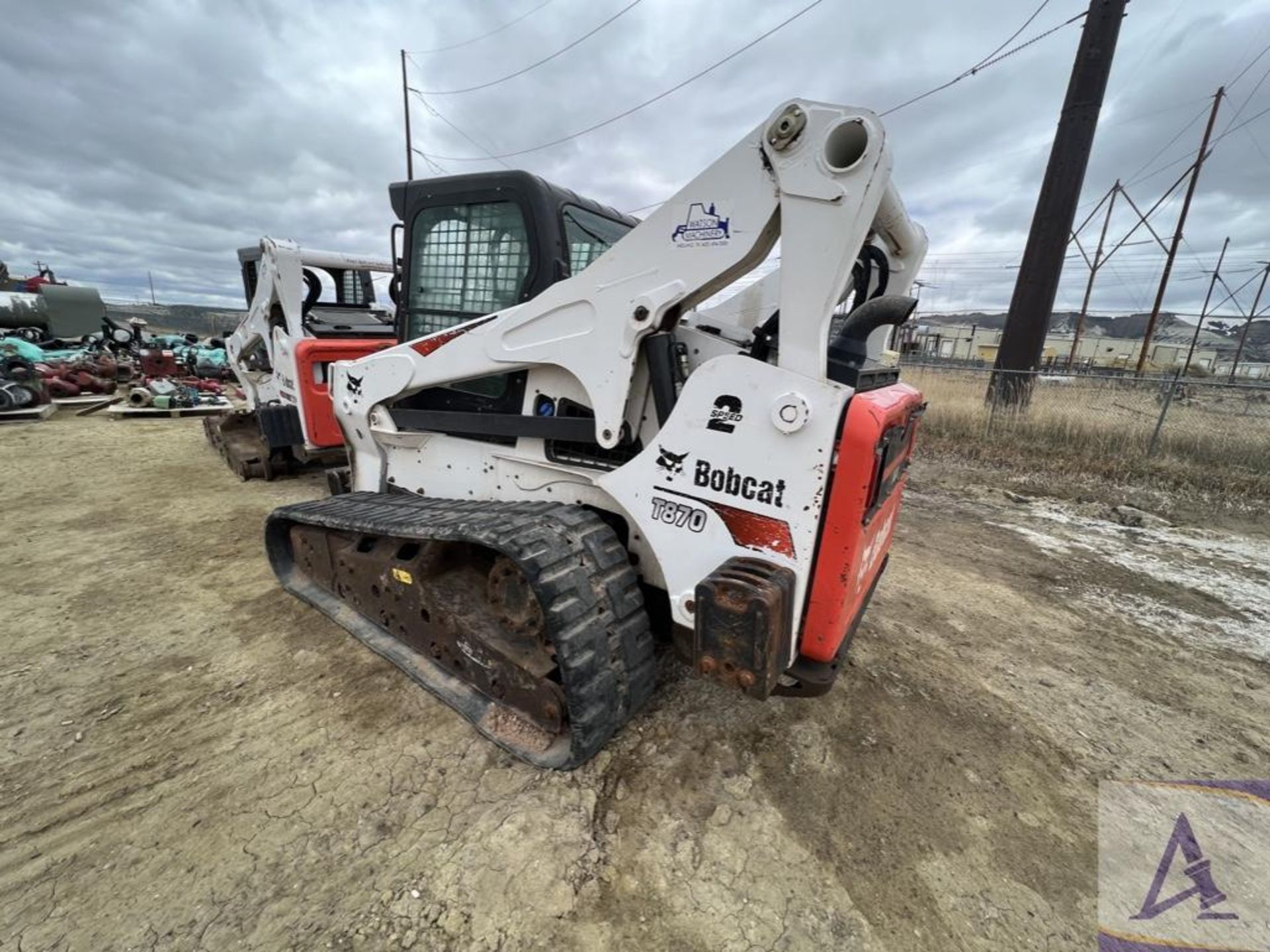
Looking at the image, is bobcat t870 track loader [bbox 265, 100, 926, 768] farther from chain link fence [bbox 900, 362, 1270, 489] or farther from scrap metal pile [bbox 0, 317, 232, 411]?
scrap metal pile [bbox 0, 317, 232, 411]

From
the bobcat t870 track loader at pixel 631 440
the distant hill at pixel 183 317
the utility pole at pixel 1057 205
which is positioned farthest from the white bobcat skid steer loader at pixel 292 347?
the distant hill at pixel 183 317

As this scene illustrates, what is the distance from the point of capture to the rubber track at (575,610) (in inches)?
78.1

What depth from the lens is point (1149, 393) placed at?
29.9 ft

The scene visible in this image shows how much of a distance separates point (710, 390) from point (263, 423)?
18.2 ft

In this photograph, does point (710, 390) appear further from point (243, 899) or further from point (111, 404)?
point (111, 404)

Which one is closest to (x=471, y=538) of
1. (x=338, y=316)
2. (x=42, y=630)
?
(x=42, y=630)

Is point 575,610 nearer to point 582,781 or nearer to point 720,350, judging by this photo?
point 582,781

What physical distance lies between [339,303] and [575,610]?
6.56 m

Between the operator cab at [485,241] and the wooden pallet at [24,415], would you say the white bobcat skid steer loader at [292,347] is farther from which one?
the wooden pallet at [24,415]

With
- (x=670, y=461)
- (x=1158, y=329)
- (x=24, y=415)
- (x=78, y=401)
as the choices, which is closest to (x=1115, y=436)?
(x=670, y=461)

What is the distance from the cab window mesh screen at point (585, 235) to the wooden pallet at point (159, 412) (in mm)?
9711

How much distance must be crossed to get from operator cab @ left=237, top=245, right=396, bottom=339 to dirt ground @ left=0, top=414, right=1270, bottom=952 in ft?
10.6

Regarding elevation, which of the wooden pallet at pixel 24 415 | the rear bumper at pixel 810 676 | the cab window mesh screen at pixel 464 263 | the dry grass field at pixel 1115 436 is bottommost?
the wooden pallet at pixel 24 415

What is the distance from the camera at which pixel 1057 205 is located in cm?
833
